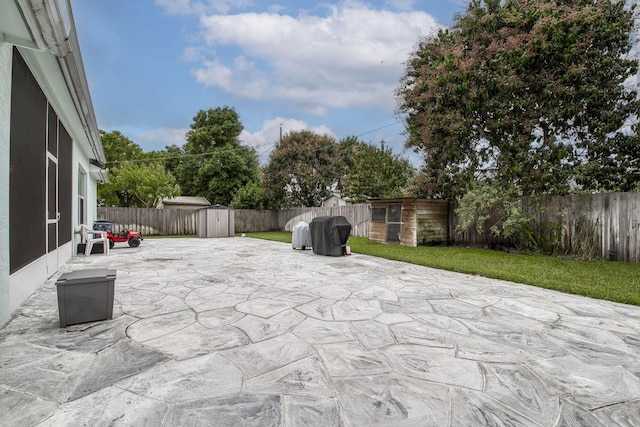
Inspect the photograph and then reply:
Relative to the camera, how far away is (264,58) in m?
12.7

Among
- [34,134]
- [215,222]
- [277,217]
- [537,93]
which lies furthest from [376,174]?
[34,134]

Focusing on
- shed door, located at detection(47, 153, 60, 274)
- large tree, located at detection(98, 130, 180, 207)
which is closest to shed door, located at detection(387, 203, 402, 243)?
shed door, located at detection(47, 153, 60, 274)

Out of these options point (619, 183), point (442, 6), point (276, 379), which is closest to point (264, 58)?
point (442, 6)

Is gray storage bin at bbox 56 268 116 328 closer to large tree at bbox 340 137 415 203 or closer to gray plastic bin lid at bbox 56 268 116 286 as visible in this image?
gray plastic bin lid at bbox 56 268 116 286

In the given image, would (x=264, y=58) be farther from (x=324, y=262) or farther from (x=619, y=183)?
(x=619, y=183)

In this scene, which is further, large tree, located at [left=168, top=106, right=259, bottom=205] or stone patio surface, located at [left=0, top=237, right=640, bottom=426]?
large tree, located at [left=168, top=106, right=259, bottom=205]

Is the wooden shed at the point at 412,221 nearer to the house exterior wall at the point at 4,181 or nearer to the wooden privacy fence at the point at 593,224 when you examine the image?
the wooden privacy fence at the point at 593,224

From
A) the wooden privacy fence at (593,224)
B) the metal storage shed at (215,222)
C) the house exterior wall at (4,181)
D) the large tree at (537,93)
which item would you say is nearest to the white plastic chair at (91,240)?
the house exterior wall at (4,181)

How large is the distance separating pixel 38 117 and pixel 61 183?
2.04 m

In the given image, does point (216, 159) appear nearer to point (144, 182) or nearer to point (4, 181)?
point (144, 182)

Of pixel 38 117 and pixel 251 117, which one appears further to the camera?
pixel 251 117

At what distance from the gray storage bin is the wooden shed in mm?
7790

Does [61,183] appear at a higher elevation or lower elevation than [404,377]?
higher

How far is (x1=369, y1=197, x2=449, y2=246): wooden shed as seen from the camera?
355 inches
